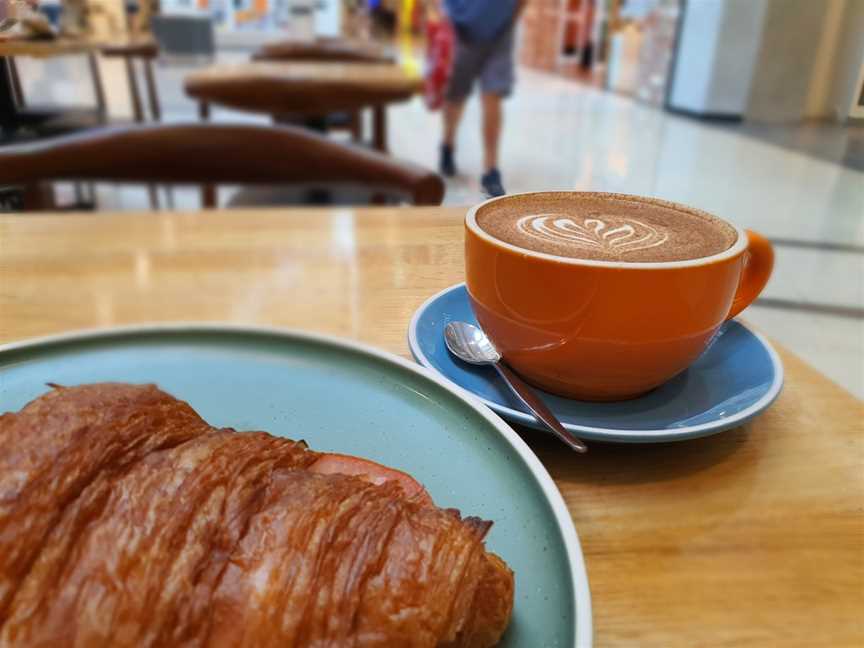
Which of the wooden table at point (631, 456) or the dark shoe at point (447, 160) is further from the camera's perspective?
the dark shoe at point (447, 160)

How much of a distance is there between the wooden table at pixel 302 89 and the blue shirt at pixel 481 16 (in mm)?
881

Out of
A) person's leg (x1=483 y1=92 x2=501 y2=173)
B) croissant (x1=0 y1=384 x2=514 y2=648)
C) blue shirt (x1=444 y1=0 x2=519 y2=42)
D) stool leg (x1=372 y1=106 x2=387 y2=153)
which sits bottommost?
person's leg (x1=483 y1=92 x2=501 y2=173)

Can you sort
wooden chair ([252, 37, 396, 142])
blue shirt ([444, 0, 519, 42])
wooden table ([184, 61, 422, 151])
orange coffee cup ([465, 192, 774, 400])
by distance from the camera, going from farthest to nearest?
blue shirt ([444, 0, 519, 42]) < wooden chair ([252, 37, 396, 142]) < wooden table ([184, 61, 422, 151]) < orange coffee cup ([465, 192, 774, 400])

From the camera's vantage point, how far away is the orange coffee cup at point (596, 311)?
374 mm

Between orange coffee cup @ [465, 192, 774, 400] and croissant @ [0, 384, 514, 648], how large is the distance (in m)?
0.16

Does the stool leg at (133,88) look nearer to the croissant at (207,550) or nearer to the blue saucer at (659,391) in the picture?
the blue saucer at (659,391)

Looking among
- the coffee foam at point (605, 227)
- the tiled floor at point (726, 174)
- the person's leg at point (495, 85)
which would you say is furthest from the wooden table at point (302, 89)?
the coffee foam at point (605, 227)

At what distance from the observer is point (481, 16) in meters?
2.85

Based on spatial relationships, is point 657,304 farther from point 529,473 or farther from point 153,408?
point 153,408

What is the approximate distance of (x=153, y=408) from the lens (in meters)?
0.29

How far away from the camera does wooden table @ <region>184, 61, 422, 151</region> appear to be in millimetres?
1928

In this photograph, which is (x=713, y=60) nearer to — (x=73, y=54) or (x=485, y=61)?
(x=485, y=61)

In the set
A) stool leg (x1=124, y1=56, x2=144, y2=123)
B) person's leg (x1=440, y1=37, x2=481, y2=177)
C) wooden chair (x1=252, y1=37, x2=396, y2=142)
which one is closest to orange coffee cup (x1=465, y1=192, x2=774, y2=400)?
wooden chair (x1=252, y1=37, x2=396, y2=142)

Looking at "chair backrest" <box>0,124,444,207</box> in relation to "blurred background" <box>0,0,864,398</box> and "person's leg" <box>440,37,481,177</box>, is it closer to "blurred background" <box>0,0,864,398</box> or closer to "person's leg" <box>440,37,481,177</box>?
"blurred background" <box>0,0,864,398</box>
